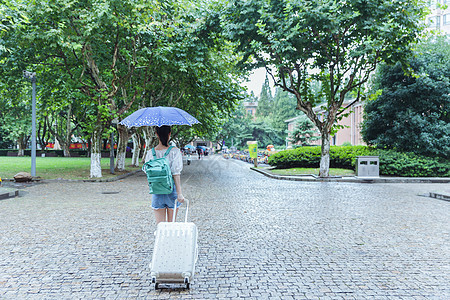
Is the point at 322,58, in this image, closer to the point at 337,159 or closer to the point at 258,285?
the point at 337,159

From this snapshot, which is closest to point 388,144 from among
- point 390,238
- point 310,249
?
point 390,238

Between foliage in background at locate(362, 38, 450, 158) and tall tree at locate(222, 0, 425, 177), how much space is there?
3.06m

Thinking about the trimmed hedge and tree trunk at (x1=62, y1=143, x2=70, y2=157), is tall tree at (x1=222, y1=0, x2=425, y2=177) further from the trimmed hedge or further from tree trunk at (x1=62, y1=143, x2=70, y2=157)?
tree trunk at (x1=62, y1=143, x2=70, y2=157)

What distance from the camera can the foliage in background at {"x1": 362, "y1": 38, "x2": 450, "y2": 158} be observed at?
64.4ft

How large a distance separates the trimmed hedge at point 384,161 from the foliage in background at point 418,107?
74 centimetres

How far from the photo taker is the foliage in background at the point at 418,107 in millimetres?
19641

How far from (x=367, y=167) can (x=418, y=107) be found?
5095mm

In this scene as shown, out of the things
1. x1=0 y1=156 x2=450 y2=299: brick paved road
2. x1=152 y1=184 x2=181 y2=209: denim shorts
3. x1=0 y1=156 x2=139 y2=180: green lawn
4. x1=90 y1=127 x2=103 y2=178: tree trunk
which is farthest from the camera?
x1=0 y1=156 x2=139 y2=180: green lawn

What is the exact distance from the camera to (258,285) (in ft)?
13.3

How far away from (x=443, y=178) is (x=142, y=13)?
55.0 feet

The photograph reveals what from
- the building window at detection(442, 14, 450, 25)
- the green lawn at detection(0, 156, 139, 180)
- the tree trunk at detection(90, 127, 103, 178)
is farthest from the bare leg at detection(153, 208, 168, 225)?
the building window at detection(442, 14, 450, 25)

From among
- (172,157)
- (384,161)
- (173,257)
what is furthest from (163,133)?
(384,161)

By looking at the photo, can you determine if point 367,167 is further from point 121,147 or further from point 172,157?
point 172,157

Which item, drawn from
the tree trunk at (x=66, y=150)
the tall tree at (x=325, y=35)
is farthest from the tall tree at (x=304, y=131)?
the tree trunk at (x=66, y=150)
